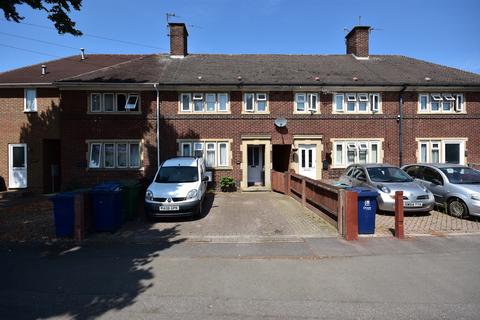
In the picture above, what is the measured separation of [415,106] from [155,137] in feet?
44.0

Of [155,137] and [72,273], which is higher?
[155,137]

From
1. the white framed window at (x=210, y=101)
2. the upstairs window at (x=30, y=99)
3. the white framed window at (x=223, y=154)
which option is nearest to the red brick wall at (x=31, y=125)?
the upstairs window at (x=30, y=99)

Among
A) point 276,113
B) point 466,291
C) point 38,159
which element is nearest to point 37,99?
point 38,159

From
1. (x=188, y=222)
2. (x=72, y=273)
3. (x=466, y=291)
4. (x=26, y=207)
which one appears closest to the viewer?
(x=466, y=291)

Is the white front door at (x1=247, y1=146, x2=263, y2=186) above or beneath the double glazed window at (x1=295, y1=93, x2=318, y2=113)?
beneath

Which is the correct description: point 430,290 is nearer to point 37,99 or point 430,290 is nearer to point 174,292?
point 174,292

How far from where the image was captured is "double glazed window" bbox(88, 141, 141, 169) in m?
15.5

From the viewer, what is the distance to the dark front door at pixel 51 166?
16.2 meters

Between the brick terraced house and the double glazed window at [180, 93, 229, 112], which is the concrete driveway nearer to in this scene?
the brick terraced house

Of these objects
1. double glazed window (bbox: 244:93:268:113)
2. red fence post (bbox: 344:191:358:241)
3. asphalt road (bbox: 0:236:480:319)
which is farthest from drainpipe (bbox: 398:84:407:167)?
red fence post (bbox: 344:191:358:241)

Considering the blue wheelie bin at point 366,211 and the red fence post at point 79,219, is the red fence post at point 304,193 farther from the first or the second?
the red fence post at point 79,219

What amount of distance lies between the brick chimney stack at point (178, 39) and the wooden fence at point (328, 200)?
36.0 feet

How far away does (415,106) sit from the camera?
16109 millimetres

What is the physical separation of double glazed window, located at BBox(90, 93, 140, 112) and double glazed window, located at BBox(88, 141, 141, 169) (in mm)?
1653
